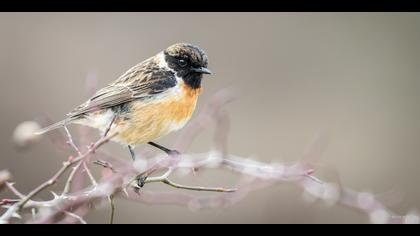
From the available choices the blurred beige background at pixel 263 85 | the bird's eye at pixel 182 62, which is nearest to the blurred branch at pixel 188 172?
the bird's eye at pixel 182 62

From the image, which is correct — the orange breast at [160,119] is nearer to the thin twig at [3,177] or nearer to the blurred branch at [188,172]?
the blurred branch at [188,172]

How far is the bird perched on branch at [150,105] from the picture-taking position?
6.25m

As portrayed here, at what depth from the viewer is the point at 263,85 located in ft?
44.3

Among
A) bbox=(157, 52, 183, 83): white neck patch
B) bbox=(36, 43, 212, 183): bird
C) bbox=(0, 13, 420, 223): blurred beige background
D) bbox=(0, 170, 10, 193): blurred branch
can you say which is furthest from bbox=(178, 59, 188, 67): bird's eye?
bbox=(0, 13, 420, 223): blurred beige background

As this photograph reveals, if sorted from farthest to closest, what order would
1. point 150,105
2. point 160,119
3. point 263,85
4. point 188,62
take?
1. point 263,85
2. point 150,105
3. point 160,119
4. point 188,62

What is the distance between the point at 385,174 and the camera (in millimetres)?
13125

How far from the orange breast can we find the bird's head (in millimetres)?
97

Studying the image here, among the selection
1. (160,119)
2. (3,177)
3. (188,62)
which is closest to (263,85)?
(160,119)

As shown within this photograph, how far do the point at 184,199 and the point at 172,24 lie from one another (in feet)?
34.5

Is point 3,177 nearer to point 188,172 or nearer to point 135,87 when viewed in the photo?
point 188,172

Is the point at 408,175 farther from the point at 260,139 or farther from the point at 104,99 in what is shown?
the point at 104,99

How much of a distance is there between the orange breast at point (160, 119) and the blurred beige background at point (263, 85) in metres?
5.25

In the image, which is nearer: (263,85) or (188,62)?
(188,62)

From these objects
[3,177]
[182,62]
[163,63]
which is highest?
[163,63]
